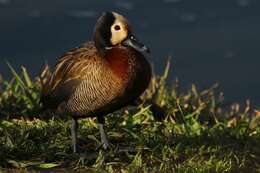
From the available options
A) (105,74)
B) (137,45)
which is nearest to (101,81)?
(105,74)

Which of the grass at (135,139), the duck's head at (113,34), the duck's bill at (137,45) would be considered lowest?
the grass at (135,139)

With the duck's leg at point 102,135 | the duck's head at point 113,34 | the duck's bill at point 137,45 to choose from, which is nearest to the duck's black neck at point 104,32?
the duck's head at point 113,34

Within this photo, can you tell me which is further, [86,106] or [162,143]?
[162,143]

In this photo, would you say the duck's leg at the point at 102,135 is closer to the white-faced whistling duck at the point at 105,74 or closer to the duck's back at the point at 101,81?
the white-faced whistling duck at the point at 105,74

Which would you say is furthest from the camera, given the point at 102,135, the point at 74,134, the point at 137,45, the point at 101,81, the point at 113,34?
the point at 102,135

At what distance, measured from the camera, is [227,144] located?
8.62 m

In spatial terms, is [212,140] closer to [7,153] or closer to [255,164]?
[255,164]

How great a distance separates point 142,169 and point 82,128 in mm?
1419

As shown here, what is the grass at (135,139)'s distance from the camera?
7578 millimetres

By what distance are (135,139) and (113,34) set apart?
1.30 metres

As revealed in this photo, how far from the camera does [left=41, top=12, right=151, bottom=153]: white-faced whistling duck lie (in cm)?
737

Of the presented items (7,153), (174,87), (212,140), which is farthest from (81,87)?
(174,87)

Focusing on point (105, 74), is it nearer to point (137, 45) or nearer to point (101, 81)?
point (101, 81)

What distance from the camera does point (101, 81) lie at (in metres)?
7.38
